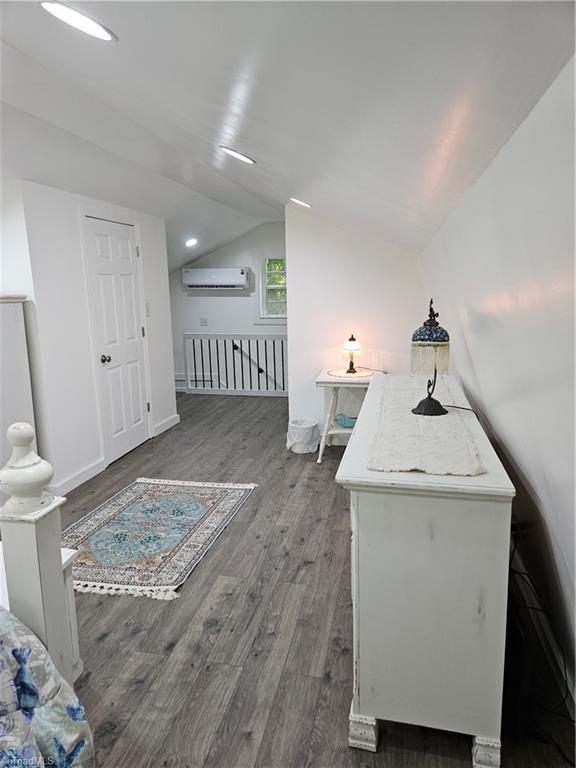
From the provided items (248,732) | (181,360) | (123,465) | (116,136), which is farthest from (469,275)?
(181,360)

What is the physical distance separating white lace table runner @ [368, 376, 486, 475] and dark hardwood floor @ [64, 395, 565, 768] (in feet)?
3.00

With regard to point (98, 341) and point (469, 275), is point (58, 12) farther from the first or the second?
point (98, 341)

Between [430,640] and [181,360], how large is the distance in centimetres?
632

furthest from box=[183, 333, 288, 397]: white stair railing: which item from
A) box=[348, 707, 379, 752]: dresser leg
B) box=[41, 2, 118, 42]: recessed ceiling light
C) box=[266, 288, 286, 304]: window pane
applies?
box=[41, 2, 118, 42]: recessed ceiling light

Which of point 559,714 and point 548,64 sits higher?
point 548,64

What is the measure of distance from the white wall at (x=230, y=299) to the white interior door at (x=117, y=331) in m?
2.49

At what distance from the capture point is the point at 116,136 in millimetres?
2992

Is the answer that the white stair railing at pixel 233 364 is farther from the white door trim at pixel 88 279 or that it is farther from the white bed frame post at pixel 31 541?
the white bed frame post at pixel 31 541

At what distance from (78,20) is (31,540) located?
1266 mm

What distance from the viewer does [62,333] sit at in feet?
11.9

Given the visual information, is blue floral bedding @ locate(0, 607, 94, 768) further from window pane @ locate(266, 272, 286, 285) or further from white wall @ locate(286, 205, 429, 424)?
window pane @ locate(266, 272, 286, 285)

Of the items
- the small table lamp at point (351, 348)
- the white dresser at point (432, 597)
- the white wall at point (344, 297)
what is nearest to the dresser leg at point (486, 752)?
the white dresser at point (432, 597)

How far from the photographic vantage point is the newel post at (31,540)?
1.28 metres

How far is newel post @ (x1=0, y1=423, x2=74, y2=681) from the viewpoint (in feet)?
4.20
